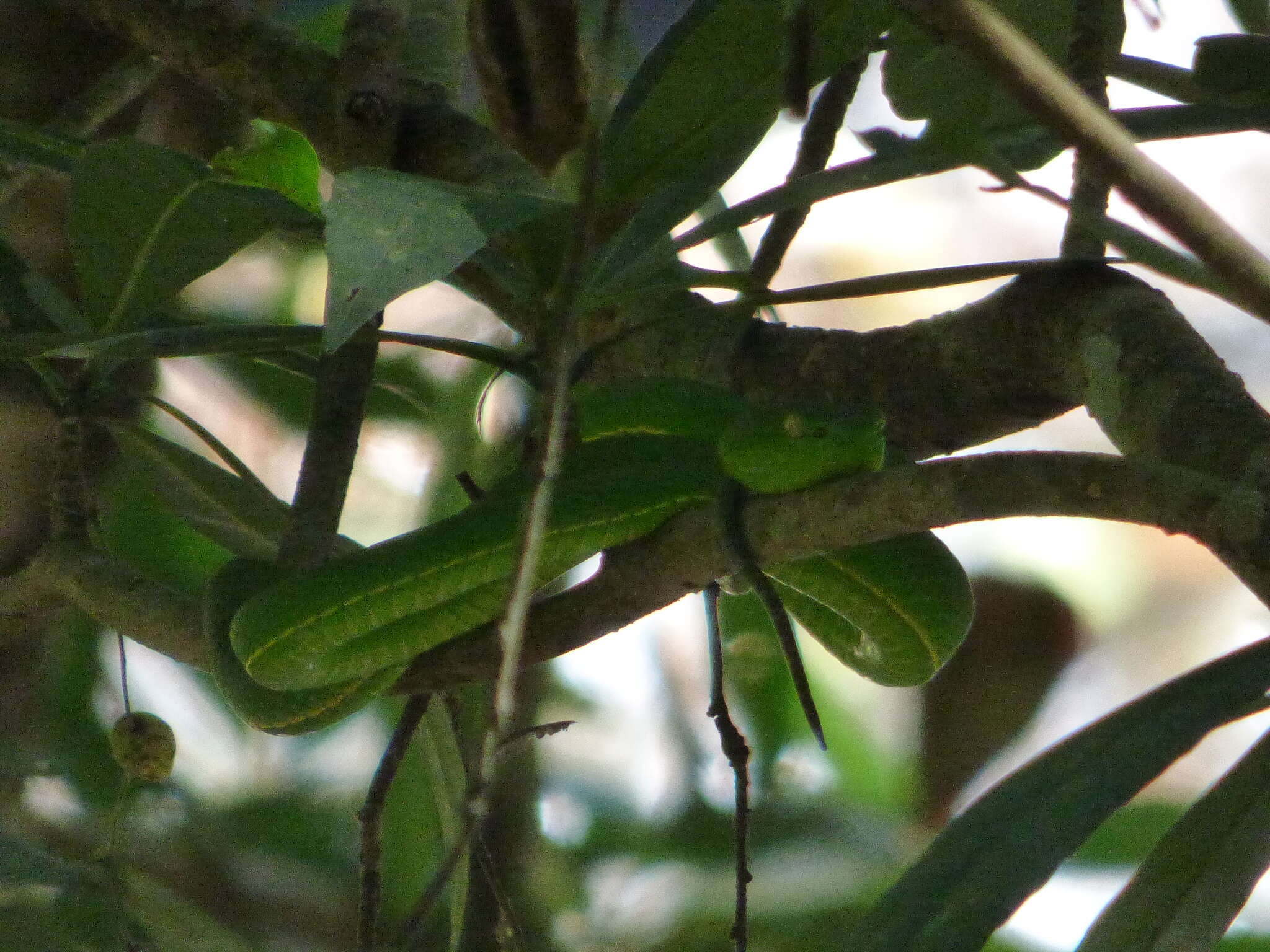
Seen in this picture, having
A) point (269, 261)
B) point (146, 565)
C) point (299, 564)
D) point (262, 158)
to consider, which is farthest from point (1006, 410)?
point (269, 261)

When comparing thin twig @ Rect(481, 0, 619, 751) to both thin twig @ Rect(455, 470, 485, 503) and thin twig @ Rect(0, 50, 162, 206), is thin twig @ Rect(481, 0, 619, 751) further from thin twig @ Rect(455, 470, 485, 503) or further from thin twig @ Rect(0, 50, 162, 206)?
thin twig @ Rect(0, 50, 162, 206)

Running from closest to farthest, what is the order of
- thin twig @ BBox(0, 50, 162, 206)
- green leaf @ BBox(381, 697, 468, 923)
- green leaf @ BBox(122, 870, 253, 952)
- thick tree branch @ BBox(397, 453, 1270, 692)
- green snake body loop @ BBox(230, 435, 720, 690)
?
thick tree branch @ BBox(397, 453, 1270, 692), green snake body loop @ BBox(230, 435, 720, 690), green leaf @ BBox(122, 870, 253, 952), thin twig @ BBox(0, 50, 162, 206), green leaf @ BBox(381, 697, 468, 923)

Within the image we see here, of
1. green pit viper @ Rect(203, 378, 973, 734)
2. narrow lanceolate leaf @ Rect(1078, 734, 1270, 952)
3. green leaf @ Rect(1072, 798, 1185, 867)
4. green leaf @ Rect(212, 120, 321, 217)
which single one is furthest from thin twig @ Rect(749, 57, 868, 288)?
green leaf @ Rect(1072, 798, 1185, 867)

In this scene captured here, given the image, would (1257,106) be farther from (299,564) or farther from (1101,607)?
(1101,607)

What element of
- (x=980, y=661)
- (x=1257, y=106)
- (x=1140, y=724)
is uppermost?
(x=980, y=661)

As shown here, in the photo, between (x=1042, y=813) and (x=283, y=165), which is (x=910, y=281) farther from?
(x=283, y=165)

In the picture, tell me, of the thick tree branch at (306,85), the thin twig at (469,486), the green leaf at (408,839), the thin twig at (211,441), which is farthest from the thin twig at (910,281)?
the green leaf at (408,839)

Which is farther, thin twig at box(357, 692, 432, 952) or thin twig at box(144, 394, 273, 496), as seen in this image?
thin twig at box(144, 394, 273, 496)
